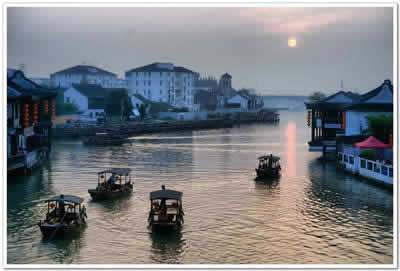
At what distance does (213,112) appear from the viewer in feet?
456

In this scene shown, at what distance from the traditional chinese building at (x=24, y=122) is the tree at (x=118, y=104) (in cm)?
4886

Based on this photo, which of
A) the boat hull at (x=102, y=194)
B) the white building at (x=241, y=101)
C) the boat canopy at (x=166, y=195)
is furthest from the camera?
the white building at (x=241, y=101)

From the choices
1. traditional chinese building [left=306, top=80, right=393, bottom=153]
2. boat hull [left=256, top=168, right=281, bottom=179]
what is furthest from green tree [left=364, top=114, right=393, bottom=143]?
boat hull [left=256, top=168, right=281, bottom=179]

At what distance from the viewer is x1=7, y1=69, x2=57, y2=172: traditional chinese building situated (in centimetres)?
3978

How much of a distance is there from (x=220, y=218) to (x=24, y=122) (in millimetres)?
23203

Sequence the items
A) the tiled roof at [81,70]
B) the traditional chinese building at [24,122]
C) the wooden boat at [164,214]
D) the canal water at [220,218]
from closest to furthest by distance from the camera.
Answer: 1. the canal water at [220,218]
2. the wooden boat at [164,214]
3. the traditional chinese building at [24,122]
4. the tiled roof at [81,70]

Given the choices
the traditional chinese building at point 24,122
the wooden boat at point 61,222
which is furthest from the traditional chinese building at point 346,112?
the traditional chinese building at point 24,122

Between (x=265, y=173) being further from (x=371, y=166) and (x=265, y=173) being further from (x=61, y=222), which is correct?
(x=61, y=222)

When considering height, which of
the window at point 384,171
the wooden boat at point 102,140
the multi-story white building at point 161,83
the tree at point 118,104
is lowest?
the window at point 384,171

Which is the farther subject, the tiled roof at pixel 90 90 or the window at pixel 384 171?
the tiled roof at pixel 90 90

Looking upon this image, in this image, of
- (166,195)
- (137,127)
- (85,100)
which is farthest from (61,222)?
(85,100)

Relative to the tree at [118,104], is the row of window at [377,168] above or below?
below

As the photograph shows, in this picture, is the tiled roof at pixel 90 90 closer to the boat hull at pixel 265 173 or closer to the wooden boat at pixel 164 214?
the boat hull at pixel 265 173

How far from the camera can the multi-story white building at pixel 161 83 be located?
137250 mm
